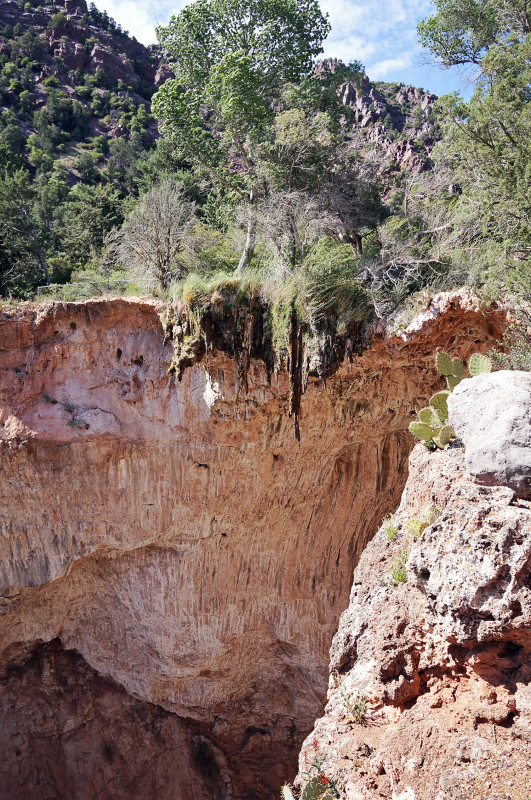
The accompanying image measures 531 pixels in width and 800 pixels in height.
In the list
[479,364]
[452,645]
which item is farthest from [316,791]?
[479,364]

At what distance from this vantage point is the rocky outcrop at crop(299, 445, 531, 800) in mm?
3141

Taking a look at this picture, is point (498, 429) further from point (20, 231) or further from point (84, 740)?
point (20, 231)

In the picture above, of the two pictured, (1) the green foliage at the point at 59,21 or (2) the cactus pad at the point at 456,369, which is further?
(1) the green foliage at the point at 59,21

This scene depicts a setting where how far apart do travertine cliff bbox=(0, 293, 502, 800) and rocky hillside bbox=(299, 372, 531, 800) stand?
3.44 metres

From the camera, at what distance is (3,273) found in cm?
1296

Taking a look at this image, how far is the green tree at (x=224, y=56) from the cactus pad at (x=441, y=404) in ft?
18.4

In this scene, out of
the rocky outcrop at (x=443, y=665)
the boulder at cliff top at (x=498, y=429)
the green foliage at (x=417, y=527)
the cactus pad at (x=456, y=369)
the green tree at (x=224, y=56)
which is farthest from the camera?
the green tree at (x=224, y=56)

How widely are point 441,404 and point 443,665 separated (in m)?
2.47

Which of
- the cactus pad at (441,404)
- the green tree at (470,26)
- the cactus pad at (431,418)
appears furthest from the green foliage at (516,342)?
the green tree at (470,26)

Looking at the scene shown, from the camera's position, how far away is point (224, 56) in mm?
9781

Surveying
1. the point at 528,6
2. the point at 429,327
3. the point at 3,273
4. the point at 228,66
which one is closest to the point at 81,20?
the point at 3,273

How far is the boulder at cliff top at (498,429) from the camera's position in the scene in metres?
3.62

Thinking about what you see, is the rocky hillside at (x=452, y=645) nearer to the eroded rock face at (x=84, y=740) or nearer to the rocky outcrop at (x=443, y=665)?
the rocky outcrop at (x=443, y=665)

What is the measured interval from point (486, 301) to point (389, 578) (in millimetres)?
4065
